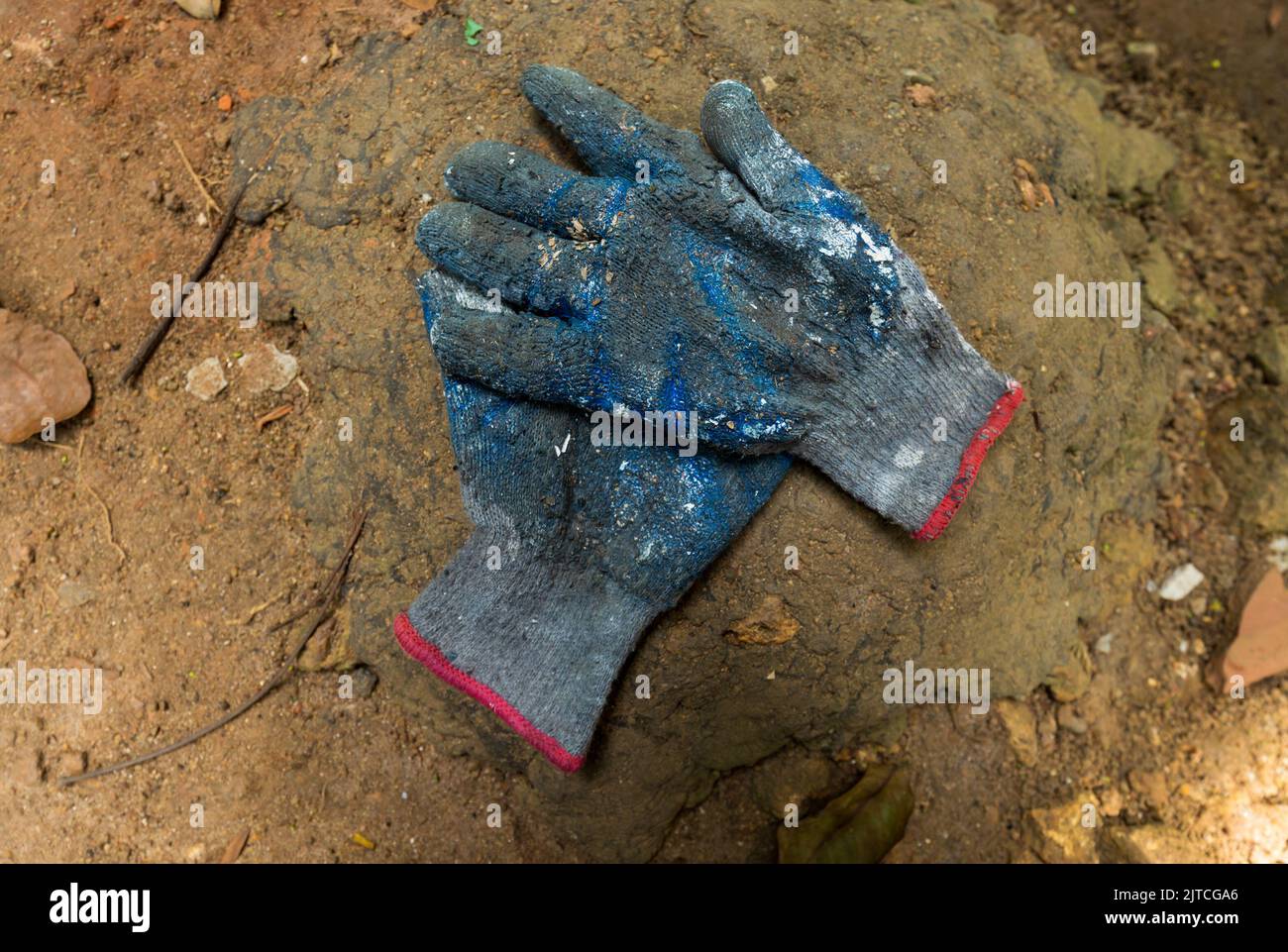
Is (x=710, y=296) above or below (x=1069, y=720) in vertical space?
above

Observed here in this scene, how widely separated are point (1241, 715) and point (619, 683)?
6.17ft

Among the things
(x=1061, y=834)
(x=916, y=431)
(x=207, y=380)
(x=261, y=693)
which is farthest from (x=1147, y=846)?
(x=207, y=380)

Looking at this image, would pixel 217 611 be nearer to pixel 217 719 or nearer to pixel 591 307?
pixel 217 719

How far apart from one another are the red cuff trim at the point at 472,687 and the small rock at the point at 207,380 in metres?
0.79

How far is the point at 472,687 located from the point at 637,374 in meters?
0.89

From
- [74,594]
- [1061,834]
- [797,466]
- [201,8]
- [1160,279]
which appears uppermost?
[201,8]

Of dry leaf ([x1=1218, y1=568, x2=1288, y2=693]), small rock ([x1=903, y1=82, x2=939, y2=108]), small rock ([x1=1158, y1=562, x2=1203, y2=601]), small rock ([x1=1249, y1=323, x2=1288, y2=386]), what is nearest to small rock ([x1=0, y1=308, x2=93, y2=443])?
small rock ([x1=903, y1=82, x2=939, y2=108])

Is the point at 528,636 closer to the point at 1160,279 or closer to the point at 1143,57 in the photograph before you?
the point at 1160,279

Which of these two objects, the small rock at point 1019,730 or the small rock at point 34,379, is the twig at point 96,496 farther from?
the small rock at point 1019,730

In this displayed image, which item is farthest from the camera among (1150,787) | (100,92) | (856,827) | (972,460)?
(1150,787)

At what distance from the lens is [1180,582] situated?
2.56m

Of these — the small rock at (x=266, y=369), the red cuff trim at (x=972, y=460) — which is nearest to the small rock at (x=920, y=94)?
the red cuff trim at (x=972, y=460)

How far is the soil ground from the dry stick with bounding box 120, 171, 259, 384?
0.03 m

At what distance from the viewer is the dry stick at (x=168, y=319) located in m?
2.24
